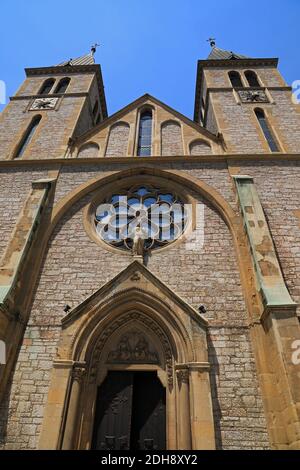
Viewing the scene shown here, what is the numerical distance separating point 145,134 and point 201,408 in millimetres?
10132

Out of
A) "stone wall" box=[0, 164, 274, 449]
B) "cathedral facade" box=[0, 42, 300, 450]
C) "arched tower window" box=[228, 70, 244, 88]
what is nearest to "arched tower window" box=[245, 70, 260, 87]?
"arched tower window" box=[228, 70, 244, 88]

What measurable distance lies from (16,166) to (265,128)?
9.70 metres

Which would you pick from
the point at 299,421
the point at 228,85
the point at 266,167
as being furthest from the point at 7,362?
the point at 228,85

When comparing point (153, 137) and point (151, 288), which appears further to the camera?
point (153, 137)

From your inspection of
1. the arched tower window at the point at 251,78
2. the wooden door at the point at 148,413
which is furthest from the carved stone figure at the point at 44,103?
the wooden door at the point at 148,413

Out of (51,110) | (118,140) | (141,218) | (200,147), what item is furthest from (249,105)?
(51,110)

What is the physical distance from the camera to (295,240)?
25.5 feet

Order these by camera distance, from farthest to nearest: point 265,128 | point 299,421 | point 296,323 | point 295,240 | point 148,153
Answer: point 265,128 < point 148,153 < point 295,240 < point 296,323 < point 299,421

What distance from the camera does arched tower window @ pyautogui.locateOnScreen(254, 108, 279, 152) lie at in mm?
11117

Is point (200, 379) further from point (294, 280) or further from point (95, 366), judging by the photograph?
point (294, 280)

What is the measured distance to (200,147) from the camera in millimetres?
11414

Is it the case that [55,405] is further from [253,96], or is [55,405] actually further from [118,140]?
[253,96]

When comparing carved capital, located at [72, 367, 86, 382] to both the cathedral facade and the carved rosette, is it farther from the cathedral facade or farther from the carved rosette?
the carved rosette

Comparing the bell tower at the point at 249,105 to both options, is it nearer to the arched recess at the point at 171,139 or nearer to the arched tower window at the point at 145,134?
the arched recess at the point at 171,139
